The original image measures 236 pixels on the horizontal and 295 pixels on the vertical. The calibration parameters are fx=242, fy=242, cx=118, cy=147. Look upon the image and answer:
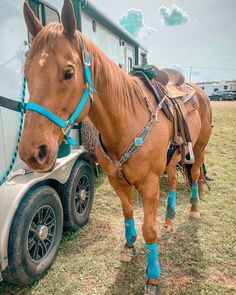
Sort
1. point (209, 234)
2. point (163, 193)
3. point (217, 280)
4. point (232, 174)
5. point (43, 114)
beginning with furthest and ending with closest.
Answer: point (232, 174) → point (163, 193) → point (209, 234) → point (217, 280) → point (43, 114)

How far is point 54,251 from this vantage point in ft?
8.96

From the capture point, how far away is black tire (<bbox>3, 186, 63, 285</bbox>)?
219 cm

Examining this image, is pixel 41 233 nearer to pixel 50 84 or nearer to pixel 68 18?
pixel 50 84

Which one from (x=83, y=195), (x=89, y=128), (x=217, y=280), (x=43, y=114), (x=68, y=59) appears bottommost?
(x=217, y=280)

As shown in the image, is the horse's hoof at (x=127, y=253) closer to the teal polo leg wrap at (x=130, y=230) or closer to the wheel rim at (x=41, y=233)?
the teal polo leg wrap at (x=130, y=230)

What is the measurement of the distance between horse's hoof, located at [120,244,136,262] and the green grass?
0.05 m

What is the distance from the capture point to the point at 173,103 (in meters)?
2.67

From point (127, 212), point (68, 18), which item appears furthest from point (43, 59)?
point (127, 212)

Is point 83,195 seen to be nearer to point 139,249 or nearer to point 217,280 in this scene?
point 139,249

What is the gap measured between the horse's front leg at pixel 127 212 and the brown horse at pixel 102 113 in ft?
0.03

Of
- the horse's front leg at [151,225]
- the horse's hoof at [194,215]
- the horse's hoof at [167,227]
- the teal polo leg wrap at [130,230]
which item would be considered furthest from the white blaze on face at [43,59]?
the horse's hoof at [194,215]

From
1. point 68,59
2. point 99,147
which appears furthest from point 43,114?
point 99,147

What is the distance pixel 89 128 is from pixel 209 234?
242cm

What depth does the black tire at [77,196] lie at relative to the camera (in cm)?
312
